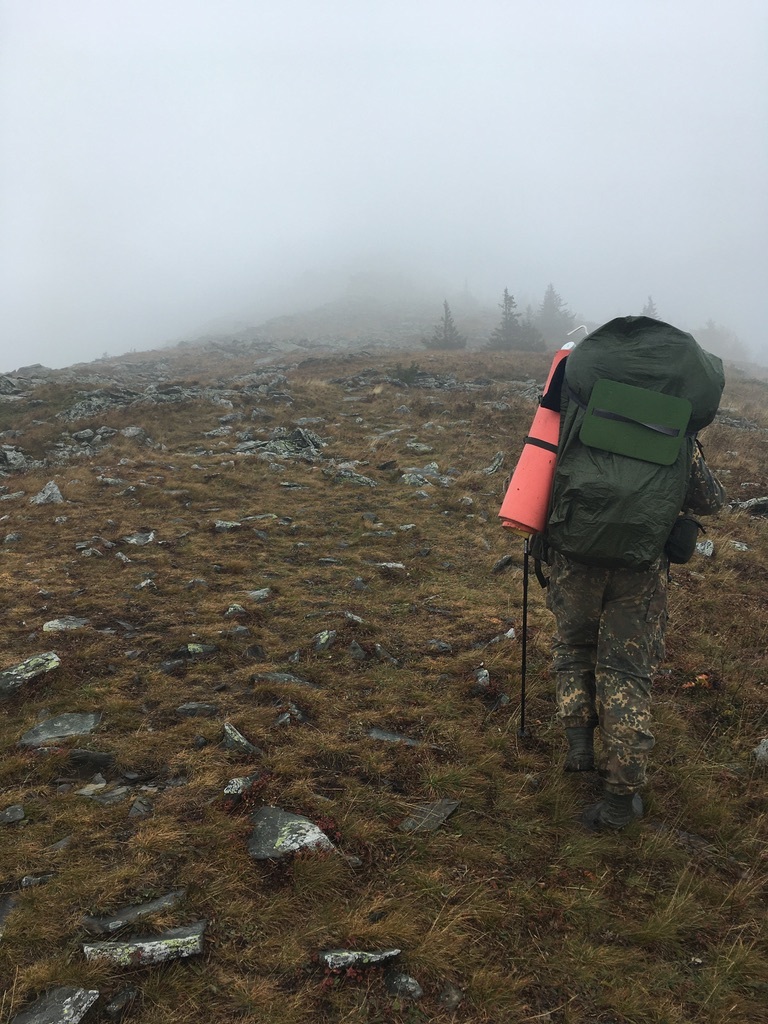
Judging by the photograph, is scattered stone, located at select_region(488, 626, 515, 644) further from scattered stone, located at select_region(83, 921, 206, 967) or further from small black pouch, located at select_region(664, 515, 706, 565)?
scattered stone, located at select_region(83, 921, 206, 967)

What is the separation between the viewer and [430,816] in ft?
12.9

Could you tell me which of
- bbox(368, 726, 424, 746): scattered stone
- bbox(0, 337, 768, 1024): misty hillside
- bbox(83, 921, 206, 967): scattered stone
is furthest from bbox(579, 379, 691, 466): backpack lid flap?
bbox(83, 921, 206, 967): scattered stone

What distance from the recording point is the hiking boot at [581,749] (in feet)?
13.8

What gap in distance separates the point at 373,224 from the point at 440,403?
188574 millimetres

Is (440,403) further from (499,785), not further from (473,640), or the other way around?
(499,785)

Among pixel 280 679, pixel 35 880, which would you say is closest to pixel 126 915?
pixel 35 880

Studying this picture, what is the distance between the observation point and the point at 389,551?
32.9ft

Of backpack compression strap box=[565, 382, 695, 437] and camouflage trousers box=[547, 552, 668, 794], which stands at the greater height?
backpack compression strap box=[565, 382, 695, 437]

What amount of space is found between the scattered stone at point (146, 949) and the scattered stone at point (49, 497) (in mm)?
11100

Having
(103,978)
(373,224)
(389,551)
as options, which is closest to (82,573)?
(389,551)

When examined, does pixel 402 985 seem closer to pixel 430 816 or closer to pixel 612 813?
pixel 430 816

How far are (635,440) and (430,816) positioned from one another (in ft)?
10.2

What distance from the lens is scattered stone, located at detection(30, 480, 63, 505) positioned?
1189 centimetres

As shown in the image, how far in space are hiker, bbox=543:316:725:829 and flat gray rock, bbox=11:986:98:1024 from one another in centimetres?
332
